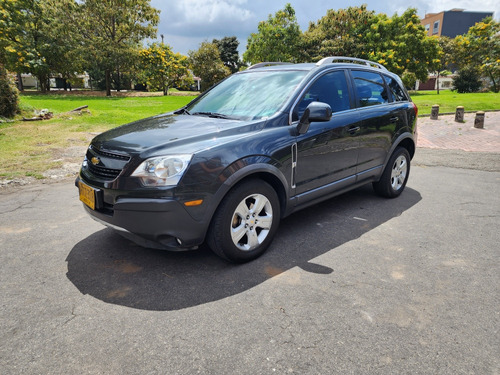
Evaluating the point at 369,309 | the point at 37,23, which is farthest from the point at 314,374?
the point at 37,23

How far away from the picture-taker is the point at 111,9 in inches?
1133

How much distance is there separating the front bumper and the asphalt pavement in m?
0.36

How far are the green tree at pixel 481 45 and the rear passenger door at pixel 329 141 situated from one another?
37.1 meters

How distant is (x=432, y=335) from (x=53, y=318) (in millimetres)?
2523

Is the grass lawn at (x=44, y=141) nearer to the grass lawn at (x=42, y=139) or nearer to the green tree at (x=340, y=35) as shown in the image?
the grass lawn at (x=42, y=139)

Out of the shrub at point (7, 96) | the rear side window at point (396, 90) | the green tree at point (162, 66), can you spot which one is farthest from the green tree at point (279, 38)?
the rear side window at point (396, 90)

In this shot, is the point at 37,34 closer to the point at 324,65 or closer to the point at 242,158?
the point at 324,65

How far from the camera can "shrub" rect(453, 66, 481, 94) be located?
33844mm

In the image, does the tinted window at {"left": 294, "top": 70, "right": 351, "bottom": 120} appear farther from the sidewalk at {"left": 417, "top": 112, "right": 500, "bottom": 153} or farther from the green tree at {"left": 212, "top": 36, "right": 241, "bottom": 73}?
the green tree at {"left": 212, "top": 36, "right": 241, "bottom": 73}

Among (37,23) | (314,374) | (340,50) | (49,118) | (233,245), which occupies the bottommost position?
(314,374)

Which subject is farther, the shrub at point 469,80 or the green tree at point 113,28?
the shrub at point 469,80

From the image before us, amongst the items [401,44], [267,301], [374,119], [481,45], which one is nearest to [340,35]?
[401,44]

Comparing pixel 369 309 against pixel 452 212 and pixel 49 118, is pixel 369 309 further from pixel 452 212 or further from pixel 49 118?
pixel 49 118

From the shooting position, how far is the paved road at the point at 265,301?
6.83 feet
